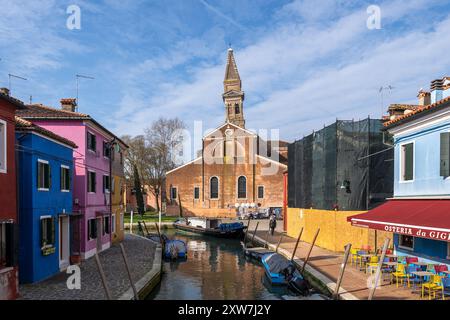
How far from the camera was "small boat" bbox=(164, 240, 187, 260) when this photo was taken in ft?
69.2

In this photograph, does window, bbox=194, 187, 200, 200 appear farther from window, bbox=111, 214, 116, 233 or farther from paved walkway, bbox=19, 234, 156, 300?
paved walkway, bbox=19, 234, 156, 300

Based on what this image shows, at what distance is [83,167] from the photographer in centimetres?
1756

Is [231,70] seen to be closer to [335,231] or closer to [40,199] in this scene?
[335,231]

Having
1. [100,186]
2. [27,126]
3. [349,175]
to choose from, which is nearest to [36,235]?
[27,126]

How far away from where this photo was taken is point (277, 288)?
1470cm

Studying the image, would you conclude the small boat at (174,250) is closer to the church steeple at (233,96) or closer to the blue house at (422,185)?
the blue house at (422,185)

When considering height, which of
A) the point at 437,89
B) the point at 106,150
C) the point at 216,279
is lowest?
the point at 216,279

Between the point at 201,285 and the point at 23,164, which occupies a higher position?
the point at 23,164

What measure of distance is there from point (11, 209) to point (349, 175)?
14.8 meters

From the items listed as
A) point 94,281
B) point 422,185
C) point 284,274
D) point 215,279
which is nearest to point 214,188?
point 215,279

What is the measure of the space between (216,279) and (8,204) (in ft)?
30.8

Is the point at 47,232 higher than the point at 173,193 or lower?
higher

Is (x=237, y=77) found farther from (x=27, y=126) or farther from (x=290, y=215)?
(x=27, y=126)

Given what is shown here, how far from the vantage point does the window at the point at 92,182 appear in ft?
60.3
